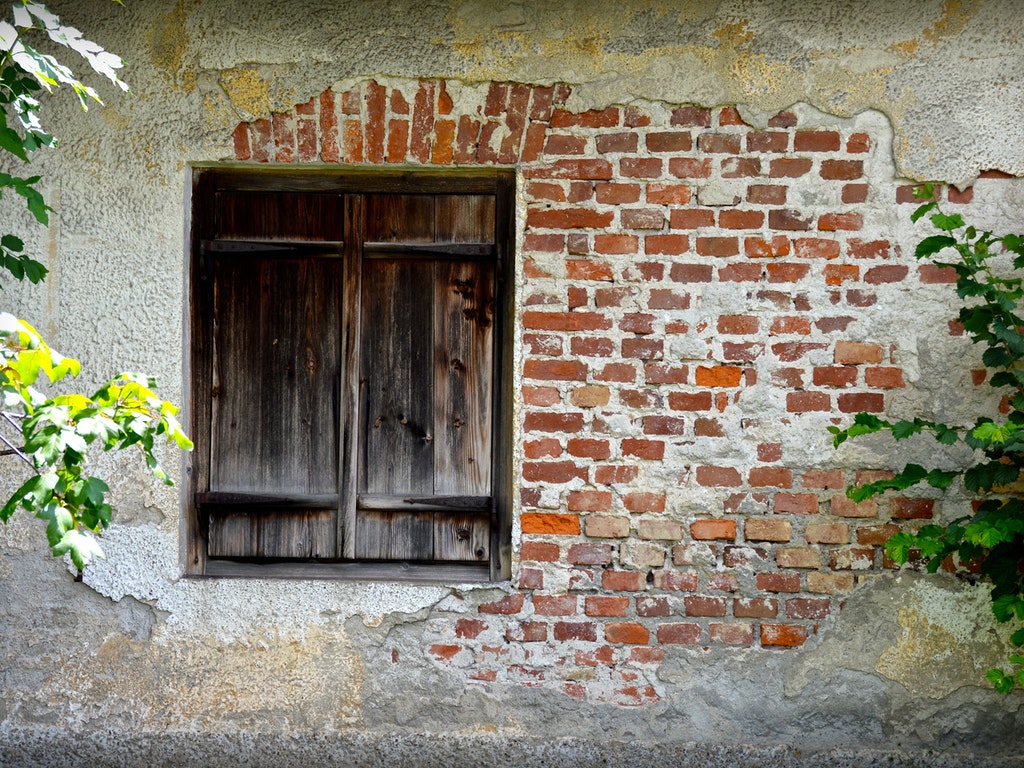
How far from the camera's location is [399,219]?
122 inches

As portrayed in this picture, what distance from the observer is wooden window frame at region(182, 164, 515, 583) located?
121 inches

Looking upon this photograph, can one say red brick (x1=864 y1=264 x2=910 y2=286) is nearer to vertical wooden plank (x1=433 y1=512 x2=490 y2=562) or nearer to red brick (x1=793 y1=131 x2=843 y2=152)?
red brick (x1=793 y1=131 x2=843 y2=152)

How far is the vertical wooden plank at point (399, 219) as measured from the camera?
3.09 meters

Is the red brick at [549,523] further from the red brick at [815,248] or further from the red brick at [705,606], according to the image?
the red brick at [815,248]

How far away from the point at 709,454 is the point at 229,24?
2120 millimetres

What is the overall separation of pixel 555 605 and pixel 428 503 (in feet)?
1.78

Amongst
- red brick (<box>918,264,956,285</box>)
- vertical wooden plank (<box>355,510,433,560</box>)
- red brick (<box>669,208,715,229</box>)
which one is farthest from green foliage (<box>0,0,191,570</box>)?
red brick (<box>918,264,956,285</box>)

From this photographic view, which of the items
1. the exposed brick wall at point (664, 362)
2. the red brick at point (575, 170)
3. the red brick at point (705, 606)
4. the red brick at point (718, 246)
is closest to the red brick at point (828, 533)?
the exposed brick wall at point (664, 362)

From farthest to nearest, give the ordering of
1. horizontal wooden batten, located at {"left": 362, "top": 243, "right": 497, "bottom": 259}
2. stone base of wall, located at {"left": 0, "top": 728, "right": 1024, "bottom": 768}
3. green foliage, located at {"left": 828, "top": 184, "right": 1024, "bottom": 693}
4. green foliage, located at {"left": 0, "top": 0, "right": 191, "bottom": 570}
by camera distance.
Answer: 1. horizontal wooden batten, located at {"left": 362, "top": 243, "right": 497, "bottom": 259}
2. stone base of wall, located at {"left": 0, "top": 728, "right": 1024, "bottom": 768}
3. green foliage, located at {"left": 828, "top": 184, "right": 1024, "bottom": 693}
4. green foliage, located at {"left": 0, "top": 0, "right": 191, "bottom": 570}

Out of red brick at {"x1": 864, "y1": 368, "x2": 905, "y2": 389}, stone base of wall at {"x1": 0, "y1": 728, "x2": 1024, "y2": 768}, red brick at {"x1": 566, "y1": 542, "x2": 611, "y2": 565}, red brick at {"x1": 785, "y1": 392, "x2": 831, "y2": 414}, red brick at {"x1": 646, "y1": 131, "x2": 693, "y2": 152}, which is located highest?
red brick at {"x1": 646, "y1": 131, "x2": 693, "y2": 152}

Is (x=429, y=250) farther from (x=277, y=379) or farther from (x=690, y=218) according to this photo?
(x=690, y=218)

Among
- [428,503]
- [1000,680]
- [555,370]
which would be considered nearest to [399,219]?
[555,370]

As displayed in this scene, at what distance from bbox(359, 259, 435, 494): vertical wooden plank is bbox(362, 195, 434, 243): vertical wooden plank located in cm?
8

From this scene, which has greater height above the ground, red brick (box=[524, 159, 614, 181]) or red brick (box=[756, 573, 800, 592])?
red brick (box=[524, 159, 614, 181])
